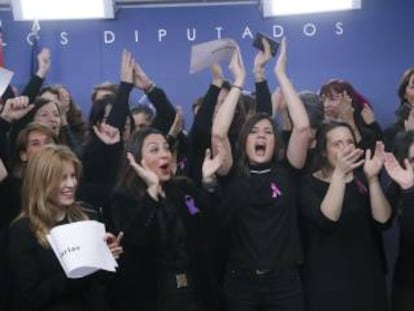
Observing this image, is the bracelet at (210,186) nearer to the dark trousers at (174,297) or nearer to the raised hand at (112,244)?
the dark trousers at (174,297)

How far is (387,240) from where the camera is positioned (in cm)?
402

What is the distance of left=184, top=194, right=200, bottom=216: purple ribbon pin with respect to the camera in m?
2.87

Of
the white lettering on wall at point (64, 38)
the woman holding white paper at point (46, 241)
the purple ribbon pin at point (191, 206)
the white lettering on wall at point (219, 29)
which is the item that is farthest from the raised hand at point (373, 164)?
the white lettering on wall at point (64, 38)

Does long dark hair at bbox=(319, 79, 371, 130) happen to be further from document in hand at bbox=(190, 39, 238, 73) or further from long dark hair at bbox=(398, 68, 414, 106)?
document in hand at bbox=(190, 39, 238, 73)

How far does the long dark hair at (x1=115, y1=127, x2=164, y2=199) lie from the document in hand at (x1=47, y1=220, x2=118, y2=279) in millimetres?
482

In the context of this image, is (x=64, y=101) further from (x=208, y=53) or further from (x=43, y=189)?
(x=43, y=189)

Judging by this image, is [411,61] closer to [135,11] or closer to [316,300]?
[135,11]

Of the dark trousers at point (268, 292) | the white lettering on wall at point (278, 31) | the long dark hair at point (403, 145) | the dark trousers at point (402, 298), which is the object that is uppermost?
the white lettering on wall at point (278, 31)

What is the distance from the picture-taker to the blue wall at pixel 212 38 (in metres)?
4.50

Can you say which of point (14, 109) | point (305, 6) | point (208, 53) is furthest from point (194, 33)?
point (14, 109)

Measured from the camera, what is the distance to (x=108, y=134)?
3227mm

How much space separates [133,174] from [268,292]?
730 mm

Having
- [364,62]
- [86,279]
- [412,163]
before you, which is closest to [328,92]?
[364,62]

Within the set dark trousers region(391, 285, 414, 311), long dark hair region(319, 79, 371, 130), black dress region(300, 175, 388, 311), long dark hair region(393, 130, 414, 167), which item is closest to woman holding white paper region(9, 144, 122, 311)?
black dress region(300, 175, 388, 311)
